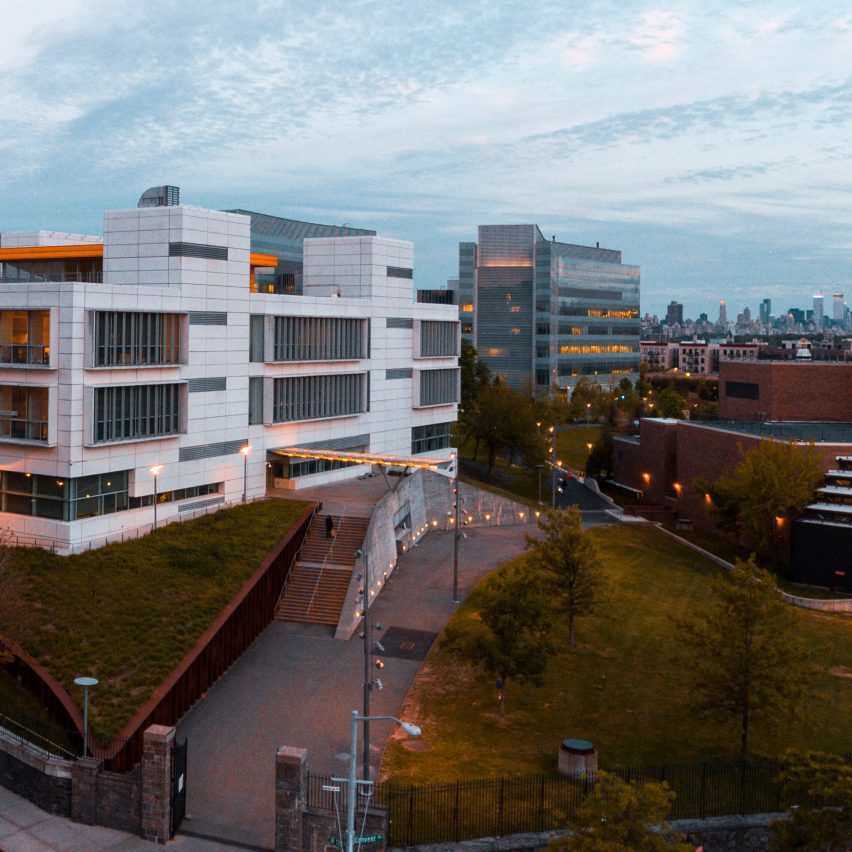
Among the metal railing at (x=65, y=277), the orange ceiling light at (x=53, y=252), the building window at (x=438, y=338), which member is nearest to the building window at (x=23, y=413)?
the metal railing at (x=65, y=277)

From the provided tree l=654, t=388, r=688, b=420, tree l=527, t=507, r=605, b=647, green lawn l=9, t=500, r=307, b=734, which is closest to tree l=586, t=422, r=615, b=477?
tree l=654, t=388, r=688, b=420

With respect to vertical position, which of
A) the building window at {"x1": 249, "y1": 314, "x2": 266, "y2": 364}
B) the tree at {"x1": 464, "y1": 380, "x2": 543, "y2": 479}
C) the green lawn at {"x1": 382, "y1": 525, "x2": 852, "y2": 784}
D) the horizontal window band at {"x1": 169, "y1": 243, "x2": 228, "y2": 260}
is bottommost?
the green lawn at {"x1": 382, "y1": 525, "x2": 852, "y2": 784}

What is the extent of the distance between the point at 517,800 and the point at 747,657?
995 centimetres

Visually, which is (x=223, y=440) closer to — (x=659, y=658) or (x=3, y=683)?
(x=3, y=683)

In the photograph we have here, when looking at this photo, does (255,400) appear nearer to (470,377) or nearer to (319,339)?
(319,339)

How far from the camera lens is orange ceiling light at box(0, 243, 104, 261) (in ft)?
186

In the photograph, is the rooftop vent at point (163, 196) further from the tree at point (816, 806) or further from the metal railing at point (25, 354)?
the tree at point (816, 806)

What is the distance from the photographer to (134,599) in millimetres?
41406

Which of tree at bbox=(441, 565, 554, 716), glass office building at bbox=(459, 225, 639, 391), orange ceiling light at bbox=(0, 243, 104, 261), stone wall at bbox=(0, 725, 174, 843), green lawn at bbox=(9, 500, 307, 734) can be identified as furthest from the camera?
glass office building at bbox=(459, 225, 639, 391)

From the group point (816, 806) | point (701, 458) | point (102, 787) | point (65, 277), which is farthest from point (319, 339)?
point (816, 806)

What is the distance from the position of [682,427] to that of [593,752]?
5590 centimetres

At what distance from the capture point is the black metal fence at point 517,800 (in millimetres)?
28500

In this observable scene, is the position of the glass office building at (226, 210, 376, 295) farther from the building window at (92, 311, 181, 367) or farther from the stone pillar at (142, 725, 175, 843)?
the stone pillar at (142, 725, 175, 843)

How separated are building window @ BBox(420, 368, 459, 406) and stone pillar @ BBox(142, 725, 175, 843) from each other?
148ft
